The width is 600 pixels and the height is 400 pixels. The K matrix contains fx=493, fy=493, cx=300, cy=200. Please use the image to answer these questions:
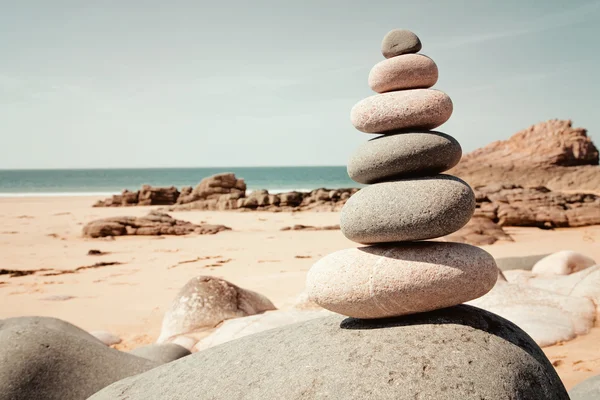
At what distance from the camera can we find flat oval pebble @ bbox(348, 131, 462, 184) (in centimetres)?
312

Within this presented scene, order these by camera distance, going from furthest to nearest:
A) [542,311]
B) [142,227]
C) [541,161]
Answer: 1. [541,161]
2. [142,227]
3. [542,311]

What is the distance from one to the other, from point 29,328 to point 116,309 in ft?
13.1

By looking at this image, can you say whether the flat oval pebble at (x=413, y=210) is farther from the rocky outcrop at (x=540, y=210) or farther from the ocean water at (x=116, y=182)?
the ocean water at (x=116, y=182)

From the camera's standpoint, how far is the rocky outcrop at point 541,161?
29766 millimetres

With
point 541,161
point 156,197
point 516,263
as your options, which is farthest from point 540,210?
point 156,197

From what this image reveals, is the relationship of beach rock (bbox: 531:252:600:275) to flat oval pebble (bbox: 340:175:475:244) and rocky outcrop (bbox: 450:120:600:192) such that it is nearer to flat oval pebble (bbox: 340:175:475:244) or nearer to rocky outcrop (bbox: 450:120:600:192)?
flat oval pebble (bbox: 340:175:475:244)

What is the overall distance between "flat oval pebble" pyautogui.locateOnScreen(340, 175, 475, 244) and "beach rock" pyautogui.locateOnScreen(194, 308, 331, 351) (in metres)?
2.83

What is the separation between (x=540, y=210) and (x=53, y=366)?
16.0 m

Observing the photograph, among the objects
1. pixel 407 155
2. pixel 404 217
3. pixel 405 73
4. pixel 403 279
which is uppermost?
pixel 405 73

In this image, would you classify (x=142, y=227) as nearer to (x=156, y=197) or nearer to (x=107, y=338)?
(x=107, y=338)

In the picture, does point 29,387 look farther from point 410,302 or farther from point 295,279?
point 295,279

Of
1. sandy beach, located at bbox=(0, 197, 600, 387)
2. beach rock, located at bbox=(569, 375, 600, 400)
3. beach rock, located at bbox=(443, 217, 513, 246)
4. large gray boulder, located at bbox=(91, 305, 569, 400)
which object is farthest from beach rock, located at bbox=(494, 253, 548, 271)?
large gray boulder, located at bbox=(91, 305, 569, 400)

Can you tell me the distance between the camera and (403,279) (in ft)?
9.39

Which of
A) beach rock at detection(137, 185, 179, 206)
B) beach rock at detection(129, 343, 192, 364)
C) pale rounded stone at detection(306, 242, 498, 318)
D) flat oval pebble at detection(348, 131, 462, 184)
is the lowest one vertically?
beach rock at detection(129, 343, 192, 364)
